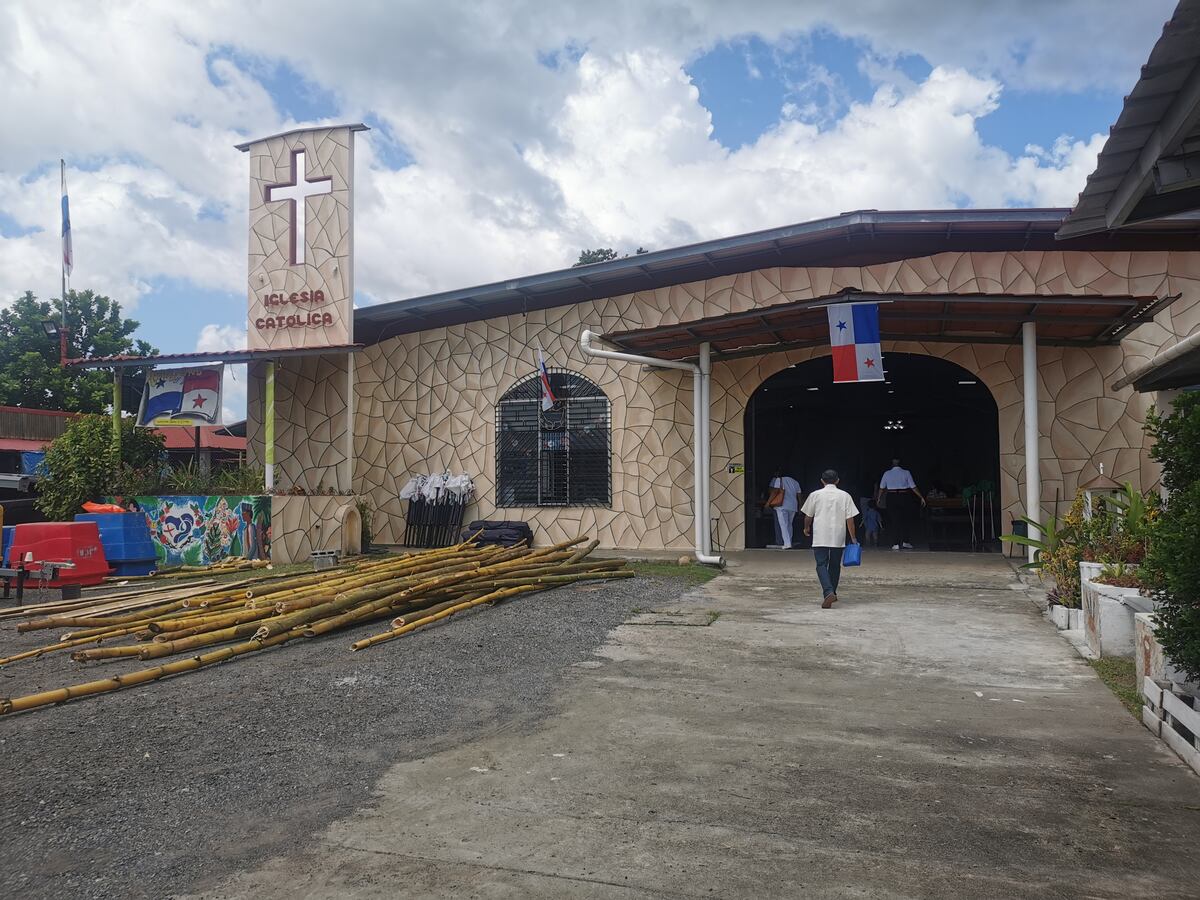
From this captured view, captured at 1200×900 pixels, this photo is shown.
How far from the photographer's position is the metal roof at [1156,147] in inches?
115

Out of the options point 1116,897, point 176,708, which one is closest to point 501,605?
point 176,708

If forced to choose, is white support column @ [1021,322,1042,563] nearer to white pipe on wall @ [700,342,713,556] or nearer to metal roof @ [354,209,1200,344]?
metal roof @ [354,209,1200,344]

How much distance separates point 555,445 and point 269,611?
8.28 meters

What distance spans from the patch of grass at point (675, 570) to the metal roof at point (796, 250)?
15.3 feet

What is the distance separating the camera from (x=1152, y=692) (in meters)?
5.07

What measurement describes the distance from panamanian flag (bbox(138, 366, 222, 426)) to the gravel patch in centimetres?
716

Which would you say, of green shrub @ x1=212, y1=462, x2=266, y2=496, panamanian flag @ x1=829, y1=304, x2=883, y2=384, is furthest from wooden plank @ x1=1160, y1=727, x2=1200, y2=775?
green shrub @ x1=212, y1=462, x2=266, y2=496

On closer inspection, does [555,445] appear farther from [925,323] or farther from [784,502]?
[925,323]

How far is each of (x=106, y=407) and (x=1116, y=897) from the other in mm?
37134

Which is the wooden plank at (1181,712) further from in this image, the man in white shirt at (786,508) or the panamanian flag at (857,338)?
the man in white shirt at (786,508)

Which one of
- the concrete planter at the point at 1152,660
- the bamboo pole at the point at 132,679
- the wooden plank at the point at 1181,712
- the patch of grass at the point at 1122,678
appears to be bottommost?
the patch of grass at the point at 1122,678

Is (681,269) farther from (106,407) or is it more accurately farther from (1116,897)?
(106,407)

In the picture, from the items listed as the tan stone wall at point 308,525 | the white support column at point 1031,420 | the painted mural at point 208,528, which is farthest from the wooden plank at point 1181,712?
the painted mural at point 208,528

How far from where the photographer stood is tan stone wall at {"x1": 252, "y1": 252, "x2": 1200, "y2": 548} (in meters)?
13.0
